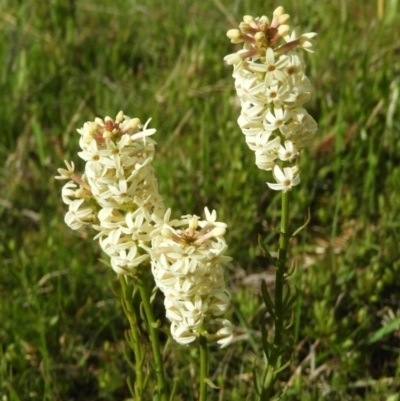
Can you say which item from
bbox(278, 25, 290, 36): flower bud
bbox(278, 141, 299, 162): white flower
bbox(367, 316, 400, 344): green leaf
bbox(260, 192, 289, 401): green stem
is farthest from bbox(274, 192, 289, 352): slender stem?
bbox(367, 316, 400, 344): green leaf

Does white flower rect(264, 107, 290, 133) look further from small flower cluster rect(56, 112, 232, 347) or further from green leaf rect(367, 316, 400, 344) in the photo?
green leaf rect(367, 316, 400, 344)

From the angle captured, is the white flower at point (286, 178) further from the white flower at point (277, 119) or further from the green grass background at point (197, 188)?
the green grass background at point (197, 188)

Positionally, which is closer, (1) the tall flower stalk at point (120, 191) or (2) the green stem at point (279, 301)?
(1) the tall flower stalk at point (120, 191)

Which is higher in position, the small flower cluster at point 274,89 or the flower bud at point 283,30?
the flower bud at point 283,30

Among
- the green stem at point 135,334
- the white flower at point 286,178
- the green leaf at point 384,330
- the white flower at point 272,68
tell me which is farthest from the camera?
the green leaf at point 384,330

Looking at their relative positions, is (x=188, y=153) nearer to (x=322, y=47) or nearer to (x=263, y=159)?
(x=322, y=47)

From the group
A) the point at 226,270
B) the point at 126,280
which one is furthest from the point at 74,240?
the point at 126,280

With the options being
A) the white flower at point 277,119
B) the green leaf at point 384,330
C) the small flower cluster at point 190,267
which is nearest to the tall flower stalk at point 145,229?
the small flower cluster at point 190,267
